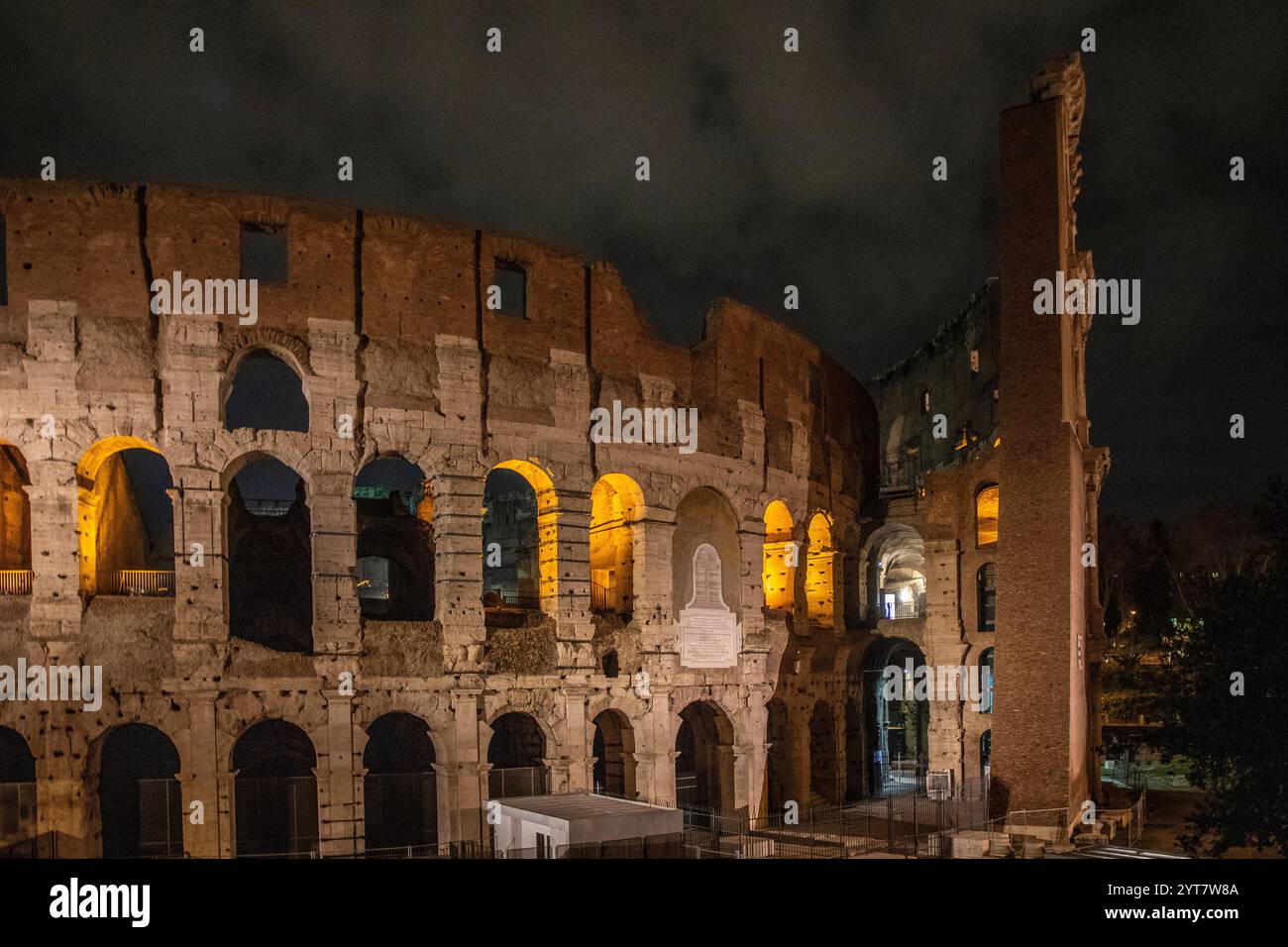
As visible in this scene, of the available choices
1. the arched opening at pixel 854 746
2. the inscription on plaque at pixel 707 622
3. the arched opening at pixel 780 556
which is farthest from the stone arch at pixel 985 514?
the inscription on plaque at pixel 707 622

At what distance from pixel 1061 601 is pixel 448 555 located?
36.7ft

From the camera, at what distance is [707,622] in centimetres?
2458

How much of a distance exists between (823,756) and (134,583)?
1780cm

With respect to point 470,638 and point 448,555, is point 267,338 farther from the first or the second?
point 470,638

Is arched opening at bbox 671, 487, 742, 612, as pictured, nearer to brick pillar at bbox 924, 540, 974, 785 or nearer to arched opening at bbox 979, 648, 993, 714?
brick pillar at bbox 924, 540, 974, 785

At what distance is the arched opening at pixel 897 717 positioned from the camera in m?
32.9

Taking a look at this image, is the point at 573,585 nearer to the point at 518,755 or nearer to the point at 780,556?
the point at 518,755

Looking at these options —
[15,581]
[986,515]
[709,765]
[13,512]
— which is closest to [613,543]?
[709,765]

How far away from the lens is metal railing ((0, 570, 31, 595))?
18.9m

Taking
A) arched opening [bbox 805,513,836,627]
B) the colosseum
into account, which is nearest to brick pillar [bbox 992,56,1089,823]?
the colosseum

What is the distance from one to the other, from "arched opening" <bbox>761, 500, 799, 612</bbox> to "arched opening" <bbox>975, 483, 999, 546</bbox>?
20.5ft

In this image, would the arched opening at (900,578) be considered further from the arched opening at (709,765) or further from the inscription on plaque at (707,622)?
the inscription on plaque at (707,622)

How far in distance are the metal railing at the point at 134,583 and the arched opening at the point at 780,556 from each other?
13.8 m
